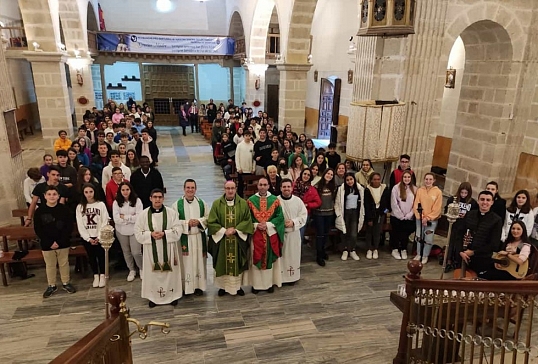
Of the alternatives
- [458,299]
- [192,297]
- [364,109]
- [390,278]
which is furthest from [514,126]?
[192,297]

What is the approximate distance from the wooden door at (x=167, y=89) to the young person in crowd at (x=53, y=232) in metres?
16.6

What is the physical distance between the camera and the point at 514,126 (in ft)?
26.9

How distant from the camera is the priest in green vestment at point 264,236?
5152 millimetres

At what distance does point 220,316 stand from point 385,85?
4672 millimetres

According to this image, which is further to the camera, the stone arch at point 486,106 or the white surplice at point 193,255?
the stone arch at point 486,106

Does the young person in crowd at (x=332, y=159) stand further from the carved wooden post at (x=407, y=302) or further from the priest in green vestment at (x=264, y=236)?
the carved wooden post at (x=407, y=302)

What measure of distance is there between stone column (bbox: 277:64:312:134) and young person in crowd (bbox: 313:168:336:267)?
6377mm

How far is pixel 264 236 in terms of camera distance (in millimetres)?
5168

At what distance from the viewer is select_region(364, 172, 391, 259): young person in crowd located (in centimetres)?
623

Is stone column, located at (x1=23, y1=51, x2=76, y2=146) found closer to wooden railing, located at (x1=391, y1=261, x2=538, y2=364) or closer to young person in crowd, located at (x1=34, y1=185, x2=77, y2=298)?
young person in crowd, located at (x1=34, y1=185, x2=77, y2=298)

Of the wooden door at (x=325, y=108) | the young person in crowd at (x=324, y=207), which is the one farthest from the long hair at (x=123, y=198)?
the wooden door at (x=325, y=108)

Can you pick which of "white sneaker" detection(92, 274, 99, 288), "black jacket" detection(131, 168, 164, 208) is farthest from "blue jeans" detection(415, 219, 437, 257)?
"white sneaker" detection(92, 274, 99, 288)

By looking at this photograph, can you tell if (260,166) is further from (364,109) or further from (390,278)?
(390,278)

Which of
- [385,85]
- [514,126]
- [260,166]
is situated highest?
[385,85]
